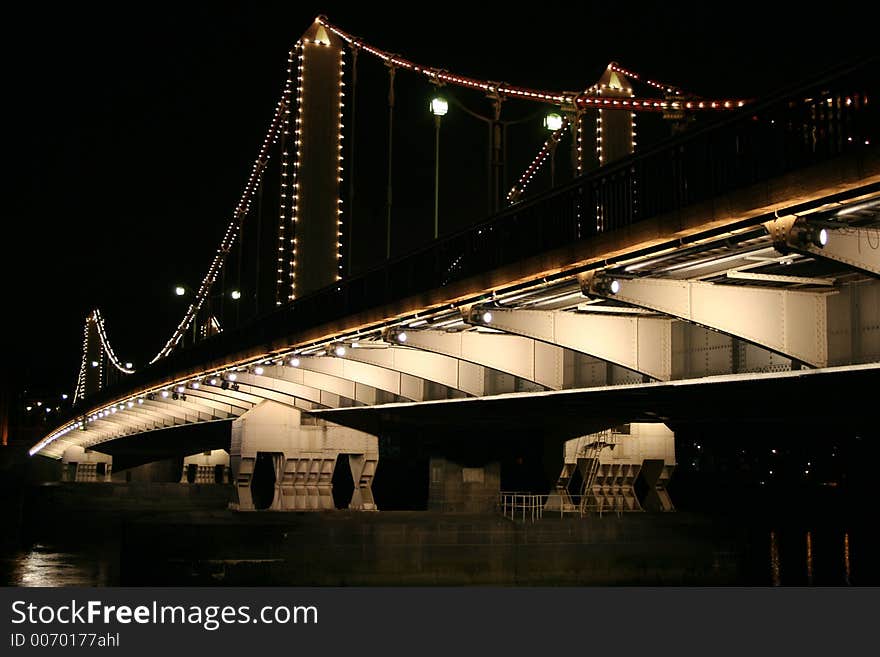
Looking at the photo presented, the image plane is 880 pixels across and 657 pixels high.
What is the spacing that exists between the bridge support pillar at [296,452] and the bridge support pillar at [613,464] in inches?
320

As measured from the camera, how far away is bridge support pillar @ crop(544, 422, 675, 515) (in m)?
44.1

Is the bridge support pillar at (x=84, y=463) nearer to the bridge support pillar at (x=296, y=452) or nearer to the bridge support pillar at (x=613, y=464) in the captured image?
the bridge support pillar at (x=296, y=452)

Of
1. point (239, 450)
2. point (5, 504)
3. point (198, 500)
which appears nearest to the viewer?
point (239, 450)

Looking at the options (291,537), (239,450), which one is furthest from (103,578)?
(291,537)

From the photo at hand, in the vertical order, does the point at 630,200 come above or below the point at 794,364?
above

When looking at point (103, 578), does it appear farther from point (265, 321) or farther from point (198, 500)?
point (198, 500)

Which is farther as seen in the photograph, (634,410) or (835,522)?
(835,522)

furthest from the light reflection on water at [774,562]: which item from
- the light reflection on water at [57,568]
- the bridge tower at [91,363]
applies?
the bridge tower at [91,363]

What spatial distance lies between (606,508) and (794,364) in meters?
24.7

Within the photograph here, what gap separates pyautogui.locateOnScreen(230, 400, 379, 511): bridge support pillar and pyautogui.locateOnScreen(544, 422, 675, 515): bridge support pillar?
8116 mm

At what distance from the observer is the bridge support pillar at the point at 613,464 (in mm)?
44094

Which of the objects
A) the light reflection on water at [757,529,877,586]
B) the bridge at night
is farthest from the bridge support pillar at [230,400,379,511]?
the light reflection on water at [757,529,877,586]

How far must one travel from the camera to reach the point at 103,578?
4612 cm

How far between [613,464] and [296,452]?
12.0m
